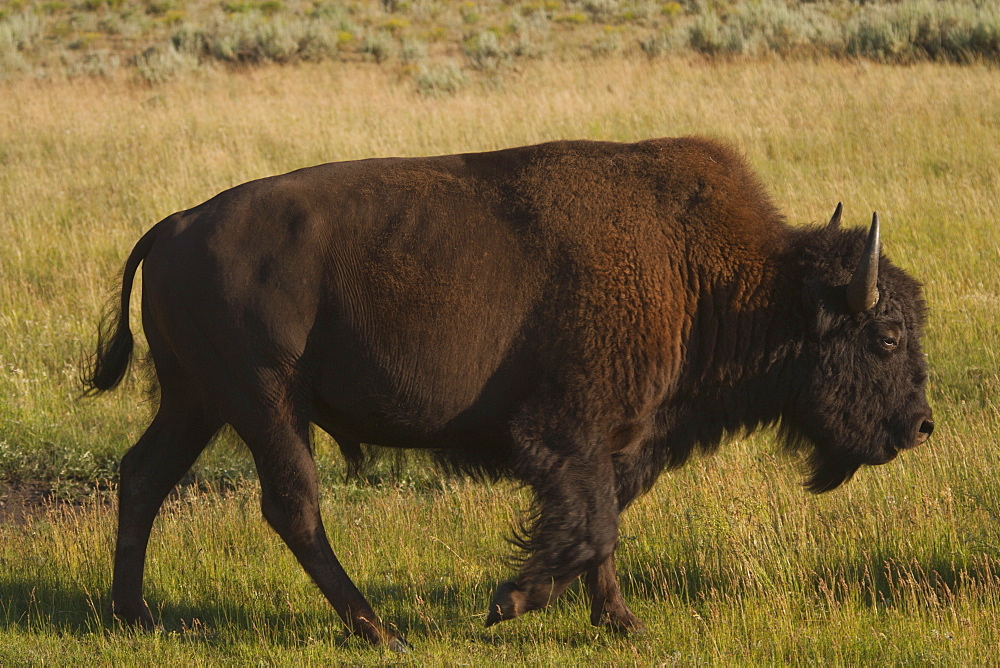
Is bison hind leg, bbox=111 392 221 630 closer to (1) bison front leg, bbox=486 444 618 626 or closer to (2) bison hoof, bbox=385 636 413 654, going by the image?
(2) bison hoof, bbox=385 636 413 654

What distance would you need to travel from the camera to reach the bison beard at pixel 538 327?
14.4 ft

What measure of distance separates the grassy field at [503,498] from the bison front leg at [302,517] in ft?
0.45

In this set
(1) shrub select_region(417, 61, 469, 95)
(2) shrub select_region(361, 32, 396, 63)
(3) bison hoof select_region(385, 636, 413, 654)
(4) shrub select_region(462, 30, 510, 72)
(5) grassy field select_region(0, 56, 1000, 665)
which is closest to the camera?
(3) bison hoof select_region(385, 636, 413, 654)

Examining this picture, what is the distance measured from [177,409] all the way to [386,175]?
4.95 ft

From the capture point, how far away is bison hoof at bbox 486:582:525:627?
14.0 ft

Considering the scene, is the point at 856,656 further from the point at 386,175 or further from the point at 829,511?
the point at 386,175

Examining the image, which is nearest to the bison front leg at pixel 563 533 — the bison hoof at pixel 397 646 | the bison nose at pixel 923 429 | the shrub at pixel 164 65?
the bison hoof at pixel 397 646

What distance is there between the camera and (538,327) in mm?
4422

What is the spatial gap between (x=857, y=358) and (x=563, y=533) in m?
1.54

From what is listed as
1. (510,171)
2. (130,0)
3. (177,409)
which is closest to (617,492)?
(510,171)

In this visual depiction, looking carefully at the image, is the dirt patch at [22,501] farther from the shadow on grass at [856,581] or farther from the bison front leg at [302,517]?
the shadow on grass at [856,581]

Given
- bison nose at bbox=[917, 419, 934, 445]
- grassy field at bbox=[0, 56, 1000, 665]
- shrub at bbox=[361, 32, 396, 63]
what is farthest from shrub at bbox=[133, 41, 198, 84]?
bison nose at bbox=[917, 419, 934, 445]

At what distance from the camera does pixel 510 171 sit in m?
4.74

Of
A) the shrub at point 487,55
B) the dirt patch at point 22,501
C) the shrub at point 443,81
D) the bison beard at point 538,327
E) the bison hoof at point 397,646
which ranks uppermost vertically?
the bison beard at point 538,327
